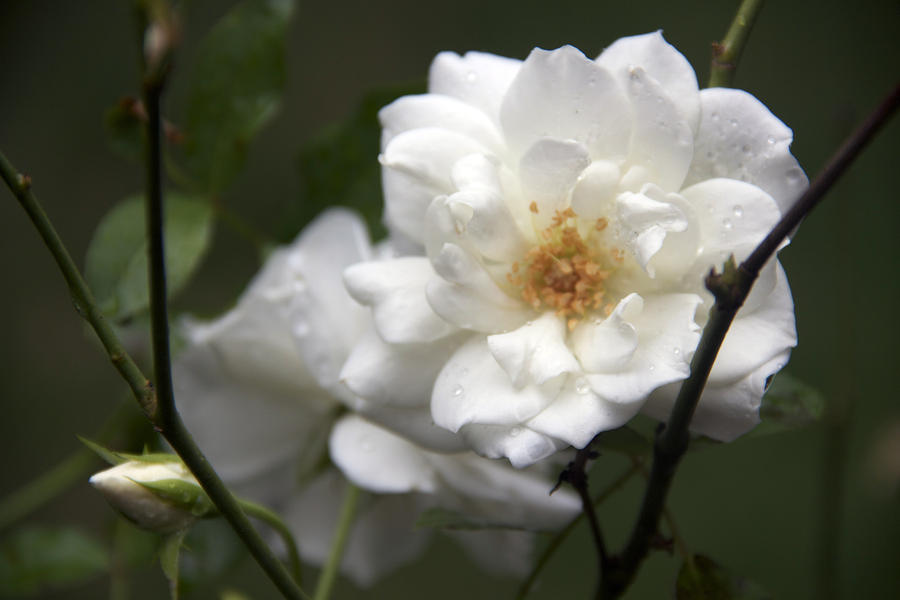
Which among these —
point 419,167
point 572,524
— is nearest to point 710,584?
point 572,524

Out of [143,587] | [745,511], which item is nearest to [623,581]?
[745,511]

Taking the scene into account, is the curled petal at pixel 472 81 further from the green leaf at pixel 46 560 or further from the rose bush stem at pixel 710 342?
the green leaf at pixel 46 560

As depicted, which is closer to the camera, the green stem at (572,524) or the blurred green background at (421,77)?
the green stem at (572,524)

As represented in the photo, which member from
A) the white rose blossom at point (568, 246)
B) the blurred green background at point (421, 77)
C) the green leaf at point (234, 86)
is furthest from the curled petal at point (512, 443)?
the blurred green background at point (421, 77)

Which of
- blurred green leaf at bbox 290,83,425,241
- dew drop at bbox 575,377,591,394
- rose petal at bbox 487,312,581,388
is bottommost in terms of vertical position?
blurred green leaf at bbox 290,83,425,241

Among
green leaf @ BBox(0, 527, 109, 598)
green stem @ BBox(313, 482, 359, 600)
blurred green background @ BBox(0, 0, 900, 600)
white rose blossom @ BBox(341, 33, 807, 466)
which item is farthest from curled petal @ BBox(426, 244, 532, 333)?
blurred green background @ BBox(0, 0, 900, 600)

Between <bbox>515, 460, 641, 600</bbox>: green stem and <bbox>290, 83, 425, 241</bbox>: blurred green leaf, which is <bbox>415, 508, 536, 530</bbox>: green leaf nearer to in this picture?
<bbox>515, 460, 641, 600</bbox>: green stem
